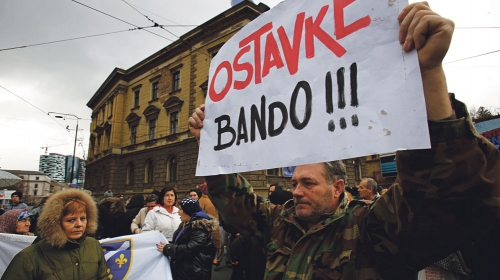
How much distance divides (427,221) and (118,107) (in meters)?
27.6

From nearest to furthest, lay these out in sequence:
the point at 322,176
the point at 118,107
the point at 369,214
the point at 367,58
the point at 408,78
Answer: the point at 408,78 → the point at 367,58 → the point at 369,214 → the point at 322,176 → the point at 118,107

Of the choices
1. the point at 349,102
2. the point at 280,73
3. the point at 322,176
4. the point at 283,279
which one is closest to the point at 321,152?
the point at 349,102

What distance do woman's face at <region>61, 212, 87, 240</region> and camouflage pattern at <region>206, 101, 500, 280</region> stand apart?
1.48 m

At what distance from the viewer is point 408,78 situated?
2.73 feet

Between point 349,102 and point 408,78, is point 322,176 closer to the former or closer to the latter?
point 349,102

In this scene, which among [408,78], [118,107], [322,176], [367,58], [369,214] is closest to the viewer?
[408,78]

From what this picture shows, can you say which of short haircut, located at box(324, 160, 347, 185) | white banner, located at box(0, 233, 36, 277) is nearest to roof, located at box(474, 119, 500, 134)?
short haircut, located at box(324, 160, 347, 185)

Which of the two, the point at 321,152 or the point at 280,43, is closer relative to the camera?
the point at 321,152

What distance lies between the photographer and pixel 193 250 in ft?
9.74

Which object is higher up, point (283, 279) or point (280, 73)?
point (280, 73)

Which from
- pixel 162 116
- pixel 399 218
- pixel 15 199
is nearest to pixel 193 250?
pixel 399 218

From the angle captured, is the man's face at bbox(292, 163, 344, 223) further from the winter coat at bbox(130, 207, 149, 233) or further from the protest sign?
the winter coat at bbox(130, 207, 149, 233)

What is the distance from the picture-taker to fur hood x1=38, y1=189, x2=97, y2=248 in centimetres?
212

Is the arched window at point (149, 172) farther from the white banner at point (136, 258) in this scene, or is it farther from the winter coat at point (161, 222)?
the white banner at point (136, 258)
